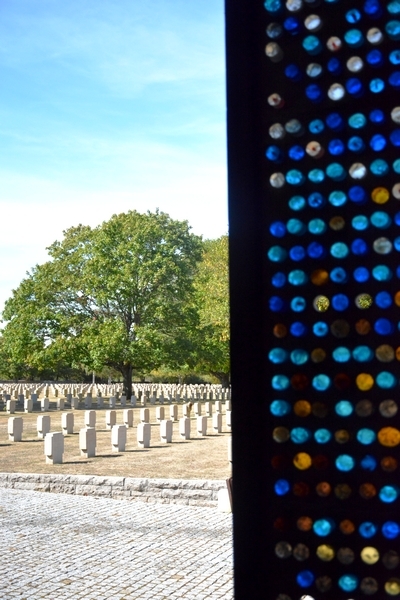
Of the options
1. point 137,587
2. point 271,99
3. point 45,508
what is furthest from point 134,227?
point 271,99

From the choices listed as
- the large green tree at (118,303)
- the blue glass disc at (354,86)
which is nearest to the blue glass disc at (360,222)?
the blue glass disc at (354,86)

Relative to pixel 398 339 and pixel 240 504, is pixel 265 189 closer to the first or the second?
pixel 398 339

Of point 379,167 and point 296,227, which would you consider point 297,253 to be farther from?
point 379,167

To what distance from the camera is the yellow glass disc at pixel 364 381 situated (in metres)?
1.37

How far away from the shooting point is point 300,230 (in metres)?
1.45

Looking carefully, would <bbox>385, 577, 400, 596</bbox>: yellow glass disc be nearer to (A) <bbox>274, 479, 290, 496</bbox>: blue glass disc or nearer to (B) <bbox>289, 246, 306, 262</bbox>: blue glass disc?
(A) <bbox>274, 479, 290, 496</bbox>: blue glass disc

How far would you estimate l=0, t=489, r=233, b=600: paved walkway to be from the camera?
6.84m

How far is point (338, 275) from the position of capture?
1.42 meters

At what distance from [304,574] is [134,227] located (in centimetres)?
4949

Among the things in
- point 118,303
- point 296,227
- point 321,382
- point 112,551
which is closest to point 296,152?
point 296,227

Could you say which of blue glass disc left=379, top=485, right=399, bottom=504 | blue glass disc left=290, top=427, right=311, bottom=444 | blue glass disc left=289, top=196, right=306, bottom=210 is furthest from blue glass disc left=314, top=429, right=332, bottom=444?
blue glass disc left=289, top=196, right=306, bottom=210

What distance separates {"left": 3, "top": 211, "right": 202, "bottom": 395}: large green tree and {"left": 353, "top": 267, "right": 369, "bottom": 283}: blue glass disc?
Answer: 4537 centimetres

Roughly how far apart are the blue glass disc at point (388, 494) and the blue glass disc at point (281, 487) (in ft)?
0.59

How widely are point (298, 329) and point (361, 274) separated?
0.54 ft
